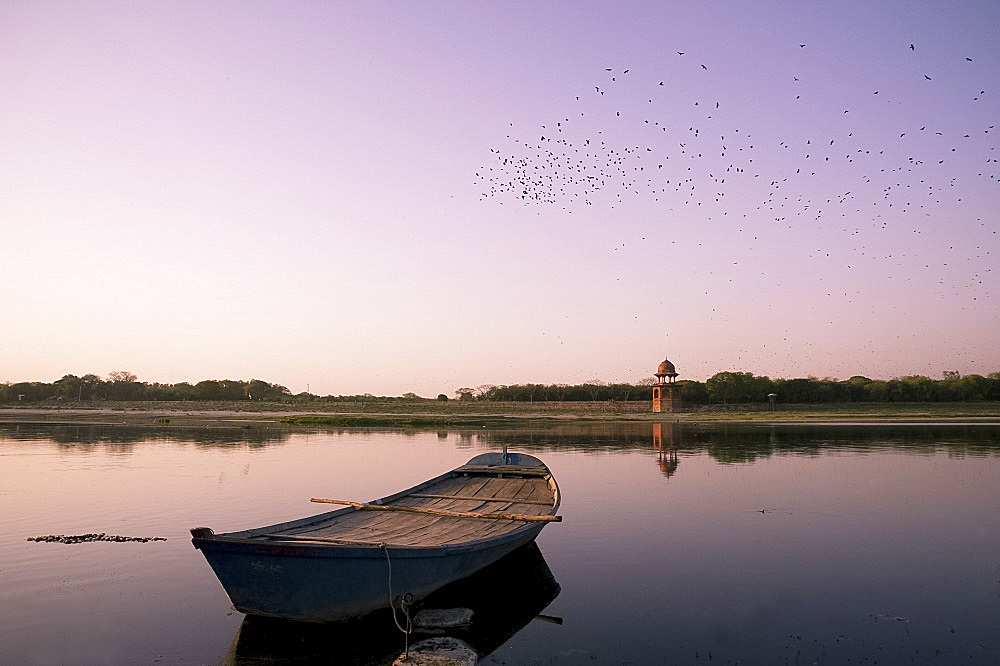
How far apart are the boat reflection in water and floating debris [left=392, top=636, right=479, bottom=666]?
216 mm

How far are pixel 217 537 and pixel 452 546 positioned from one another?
10.7 feet

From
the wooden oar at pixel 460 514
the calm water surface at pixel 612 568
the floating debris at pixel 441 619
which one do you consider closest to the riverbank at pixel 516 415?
the calm water surface at pixel 612 568

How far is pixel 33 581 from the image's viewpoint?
1230 centimetres

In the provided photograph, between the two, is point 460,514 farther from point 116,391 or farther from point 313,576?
point 116,391

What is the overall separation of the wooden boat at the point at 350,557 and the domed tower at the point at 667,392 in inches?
3050

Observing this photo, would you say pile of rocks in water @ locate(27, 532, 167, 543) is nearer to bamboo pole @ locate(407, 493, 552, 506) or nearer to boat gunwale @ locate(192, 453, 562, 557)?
boat gunwale @ locate(192, 453, 562, 557)

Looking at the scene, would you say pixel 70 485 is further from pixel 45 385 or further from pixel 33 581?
pixel 45 385

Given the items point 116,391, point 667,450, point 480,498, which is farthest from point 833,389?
point 116,391

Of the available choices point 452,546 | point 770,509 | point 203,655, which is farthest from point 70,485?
point 770,509

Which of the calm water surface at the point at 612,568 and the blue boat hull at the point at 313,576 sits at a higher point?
the blue boat hull at the point at 313,576

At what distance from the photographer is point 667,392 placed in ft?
289

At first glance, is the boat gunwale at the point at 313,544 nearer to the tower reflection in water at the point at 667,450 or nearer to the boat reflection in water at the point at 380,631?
the boat reflection in water at the point at 380,631

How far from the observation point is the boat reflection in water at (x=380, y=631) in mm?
9094

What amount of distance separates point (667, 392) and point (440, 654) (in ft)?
270
